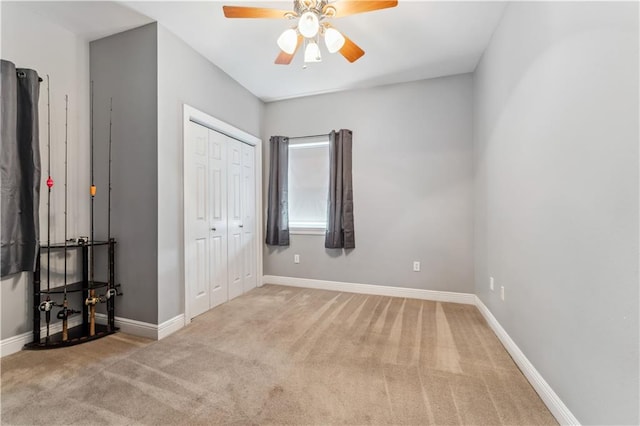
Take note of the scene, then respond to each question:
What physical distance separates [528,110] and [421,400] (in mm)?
1903

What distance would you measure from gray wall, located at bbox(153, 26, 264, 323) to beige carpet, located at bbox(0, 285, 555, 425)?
456 mm

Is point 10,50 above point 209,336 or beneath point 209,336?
above

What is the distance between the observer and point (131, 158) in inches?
91.8

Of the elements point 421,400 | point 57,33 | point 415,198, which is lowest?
point 421,400

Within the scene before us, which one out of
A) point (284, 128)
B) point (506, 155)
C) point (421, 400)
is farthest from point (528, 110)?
point (284, 128)

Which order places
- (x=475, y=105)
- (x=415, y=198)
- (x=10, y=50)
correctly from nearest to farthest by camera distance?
1. (x=10, y=50)
2. (x=475, y=105)
3. (x=415, y=198)

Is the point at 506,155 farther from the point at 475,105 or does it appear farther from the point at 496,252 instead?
the point at 475,105

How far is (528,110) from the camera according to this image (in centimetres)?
173

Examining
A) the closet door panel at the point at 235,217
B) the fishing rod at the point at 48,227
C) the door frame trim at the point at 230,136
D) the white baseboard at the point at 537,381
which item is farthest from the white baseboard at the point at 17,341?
the white baseboard at the point at 537,381

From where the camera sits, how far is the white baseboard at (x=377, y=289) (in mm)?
3131

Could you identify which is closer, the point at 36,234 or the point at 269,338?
the point at 36,234

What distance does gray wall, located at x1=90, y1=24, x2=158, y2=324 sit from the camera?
2.27 m

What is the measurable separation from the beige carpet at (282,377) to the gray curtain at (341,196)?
115cm

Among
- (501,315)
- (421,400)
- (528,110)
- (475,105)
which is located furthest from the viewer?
(475,105)
